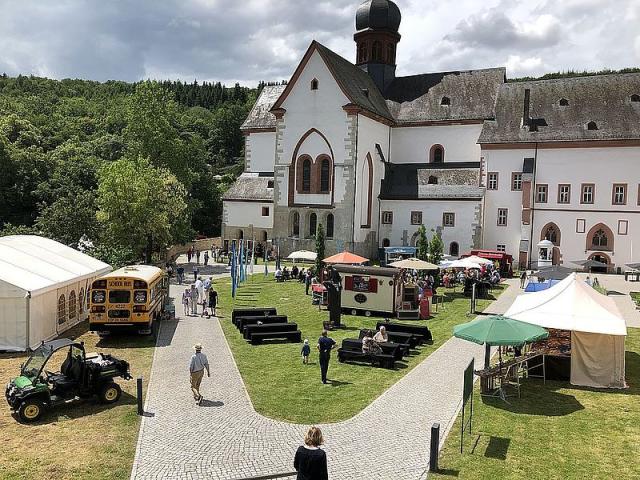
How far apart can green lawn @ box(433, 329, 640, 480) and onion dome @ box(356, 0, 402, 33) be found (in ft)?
157

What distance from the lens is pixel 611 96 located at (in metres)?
46.4

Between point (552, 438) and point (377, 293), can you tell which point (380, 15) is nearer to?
point (377, 293)

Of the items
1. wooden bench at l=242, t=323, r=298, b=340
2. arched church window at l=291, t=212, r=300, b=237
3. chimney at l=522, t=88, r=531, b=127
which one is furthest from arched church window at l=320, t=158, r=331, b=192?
wooden bench at l=242, t=323, r=298, b=340

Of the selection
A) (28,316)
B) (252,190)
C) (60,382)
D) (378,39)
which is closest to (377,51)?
(378,39)

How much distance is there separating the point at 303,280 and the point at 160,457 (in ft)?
88.0

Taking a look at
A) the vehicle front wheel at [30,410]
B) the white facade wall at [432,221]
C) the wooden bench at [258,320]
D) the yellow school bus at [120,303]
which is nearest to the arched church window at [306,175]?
the white facade wall at [432,221]

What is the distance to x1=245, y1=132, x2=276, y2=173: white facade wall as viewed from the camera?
Answer: 5812 centimetres

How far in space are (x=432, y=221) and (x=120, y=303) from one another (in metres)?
33.4

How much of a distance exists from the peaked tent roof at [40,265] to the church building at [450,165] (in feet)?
83.2

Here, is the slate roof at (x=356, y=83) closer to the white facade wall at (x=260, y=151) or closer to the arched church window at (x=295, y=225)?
the white facade wall at (x=260, y=151)

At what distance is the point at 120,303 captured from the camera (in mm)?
20094

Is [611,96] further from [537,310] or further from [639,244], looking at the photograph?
[537,310]

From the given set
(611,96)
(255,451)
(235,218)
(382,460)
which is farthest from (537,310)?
(235,218)

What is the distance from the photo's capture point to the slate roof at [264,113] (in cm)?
5866
